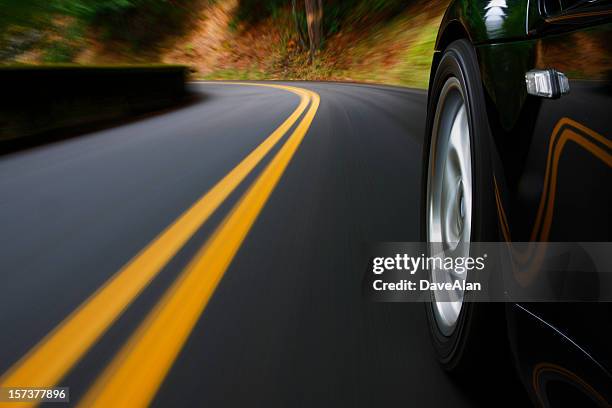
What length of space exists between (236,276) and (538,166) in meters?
1.86

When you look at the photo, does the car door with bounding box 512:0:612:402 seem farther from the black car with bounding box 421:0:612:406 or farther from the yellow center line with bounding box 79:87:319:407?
the yellow center line with bounding box 79:87:319:407

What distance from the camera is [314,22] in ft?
116

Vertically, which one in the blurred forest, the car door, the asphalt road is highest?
the car door

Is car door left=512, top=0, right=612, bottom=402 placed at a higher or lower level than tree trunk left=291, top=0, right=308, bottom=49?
higher

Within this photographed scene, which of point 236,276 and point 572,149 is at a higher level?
point 572,149

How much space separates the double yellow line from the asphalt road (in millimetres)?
16

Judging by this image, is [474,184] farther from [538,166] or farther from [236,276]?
[236,276]

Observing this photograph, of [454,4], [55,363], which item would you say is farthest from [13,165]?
[454,4]

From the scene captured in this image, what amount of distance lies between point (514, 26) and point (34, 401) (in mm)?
1611

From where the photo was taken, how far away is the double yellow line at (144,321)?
2078mm

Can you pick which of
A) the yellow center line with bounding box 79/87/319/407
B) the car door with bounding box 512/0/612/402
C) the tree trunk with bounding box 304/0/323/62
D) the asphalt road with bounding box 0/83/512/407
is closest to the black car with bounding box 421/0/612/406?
the car door with bounding box 512/0/612/402

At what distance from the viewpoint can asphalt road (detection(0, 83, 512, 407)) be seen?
2080 mm

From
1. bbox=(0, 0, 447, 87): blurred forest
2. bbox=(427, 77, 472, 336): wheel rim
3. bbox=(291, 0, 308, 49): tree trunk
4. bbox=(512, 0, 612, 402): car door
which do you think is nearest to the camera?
bbox=(512, 0, 612, 402): car door

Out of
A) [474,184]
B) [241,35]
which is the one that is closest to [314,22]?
[241,35]
